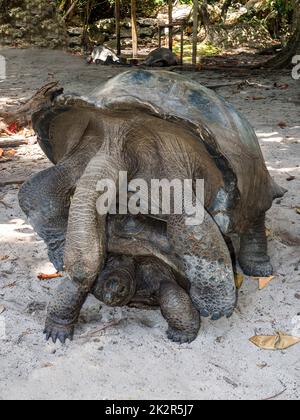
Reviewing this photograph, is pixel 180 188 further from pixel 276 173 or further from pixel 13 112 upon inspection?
pixel 13 112

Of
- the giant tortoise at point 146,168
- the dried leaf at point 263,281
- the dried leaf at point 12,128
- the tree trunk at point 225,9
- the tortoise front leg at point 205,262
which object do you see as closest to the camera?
the giant tortoise at point 146,168

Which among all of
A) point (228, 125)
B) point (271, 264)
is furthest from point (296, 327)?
point (228, 125)

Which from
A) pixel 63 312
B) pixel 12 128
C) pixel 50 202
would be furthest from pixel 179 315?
pixel 12 128

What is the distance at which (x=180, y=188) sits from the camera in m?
2.35

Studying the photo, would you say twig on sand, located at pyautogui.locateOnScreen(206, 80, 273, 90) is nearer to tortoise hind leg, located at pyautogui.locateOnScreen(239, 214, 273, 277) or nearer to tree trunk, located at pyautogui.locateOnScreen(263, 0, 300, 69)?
tree trunk, located at pyautogui.locateOnScreen(263, 0, 300, 69)

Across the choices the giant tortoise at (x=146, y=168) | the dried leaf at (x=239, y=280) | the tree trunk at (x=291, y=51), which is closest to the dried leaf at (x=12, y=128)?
the giant tortoise at (x=146, y=168)

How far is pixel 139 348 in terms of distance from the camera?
8.16ft

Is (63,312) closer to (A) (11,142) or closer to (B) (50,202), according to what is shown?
(B) (50,202)

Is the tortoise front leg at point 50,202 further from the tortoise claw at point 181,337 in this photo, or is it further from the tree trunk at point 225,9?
the tree trunk at point 225,9

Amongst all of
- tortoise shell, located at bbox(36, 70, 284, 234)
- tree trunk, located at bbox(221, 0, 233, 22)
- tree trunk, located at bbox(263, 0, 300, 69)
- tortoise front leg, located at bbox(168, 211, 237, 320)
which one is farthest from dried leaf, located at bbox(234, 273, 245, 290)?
tree trunk, located at bbox(221, 0, 233, 22)

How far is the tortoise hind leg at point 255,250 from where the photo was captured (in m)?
3.11

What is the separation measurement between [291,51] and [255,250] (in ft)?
24.4

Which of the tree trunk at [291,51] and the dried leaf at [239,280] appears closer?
the dried leaf at [239,280]

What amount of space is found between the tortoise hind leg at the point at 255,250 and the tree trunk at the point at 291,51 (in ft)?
23.2
